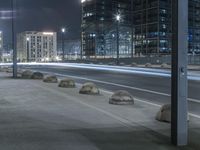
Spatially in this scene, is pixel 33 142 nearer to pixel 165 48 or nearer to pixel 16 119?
pixel 16 119

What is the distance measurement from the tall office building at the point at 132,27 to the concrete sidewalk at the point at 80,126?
8536 centimetres

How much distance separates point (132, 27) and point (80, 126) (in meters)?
95.6

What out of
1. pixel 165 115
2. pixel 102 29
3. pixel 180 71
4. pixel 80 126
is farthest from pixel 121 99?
pixel 102 29

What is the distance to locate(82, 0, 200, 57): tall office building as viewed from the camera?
101875 mm

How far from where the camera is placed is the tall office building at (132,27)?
10188 cm

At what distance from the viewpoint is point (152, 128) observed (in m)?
8.99

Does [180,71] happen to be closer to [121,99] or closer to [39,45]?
[121,99]

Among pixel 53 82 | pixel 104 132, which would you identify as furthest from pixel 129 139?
pixel 53 82

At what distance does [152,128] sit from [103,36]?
91491 millimetres

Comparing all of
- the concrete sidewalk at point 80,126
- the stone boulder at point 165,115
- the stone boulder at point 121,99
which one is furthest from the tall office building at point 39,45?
the stone boulder at point 165,115

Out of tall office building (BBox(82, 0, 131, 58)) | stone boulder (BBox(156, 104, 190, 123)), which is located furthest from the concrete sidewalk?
tall office building (BBox(82, 0, 131, 58))

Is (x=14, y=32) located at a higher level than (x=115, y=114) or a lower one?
higher

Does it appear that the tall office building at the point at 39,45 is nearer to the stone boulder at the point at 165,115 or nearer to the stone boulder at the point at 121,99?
the stone boulder at the point at 121,99

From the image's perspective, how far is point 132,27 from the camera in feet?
339
